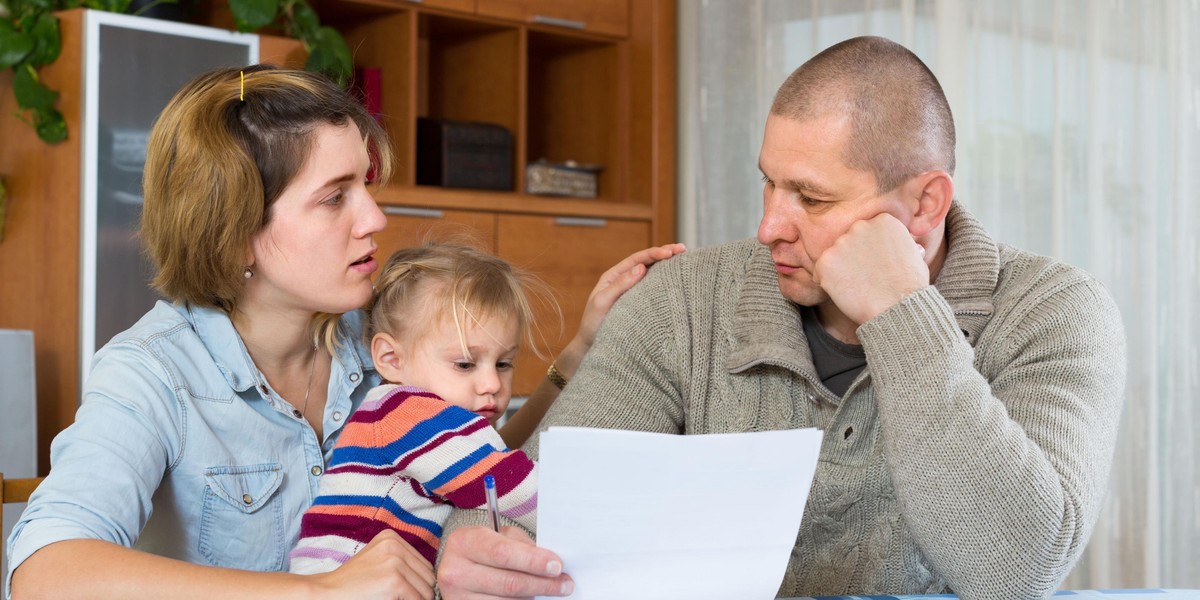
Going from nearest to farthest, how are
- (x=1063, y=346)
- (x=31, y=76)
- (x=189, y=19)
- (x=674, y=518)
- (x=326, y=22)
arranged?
(x=674, y=518), (x=1063, y=346), (x=31, y=76), (x=189, y=19), (x=326, y=22)

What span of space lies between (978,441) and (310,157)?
0.88 m

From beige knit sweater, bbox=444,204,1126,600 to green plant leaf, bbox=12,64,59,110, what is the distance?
182cm

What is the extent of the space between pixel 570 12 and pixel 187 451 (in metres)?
2.60

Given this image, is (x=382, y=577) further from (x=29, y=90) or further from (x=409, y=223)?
(x=409, y=223)

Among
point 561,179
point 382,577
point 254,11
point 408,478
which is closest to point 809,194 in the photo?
point 408,478

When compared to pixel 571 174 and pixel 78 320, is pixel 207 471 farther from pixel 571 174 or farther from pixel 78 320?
pixel 571 174

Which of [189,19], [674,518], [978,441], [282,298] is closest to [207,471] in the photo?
[282,298]

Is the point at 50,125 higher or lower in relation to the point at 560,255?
higher

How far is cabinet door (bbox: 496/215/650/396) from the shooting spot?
11.8ft

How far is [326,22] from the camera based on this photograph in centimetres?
367

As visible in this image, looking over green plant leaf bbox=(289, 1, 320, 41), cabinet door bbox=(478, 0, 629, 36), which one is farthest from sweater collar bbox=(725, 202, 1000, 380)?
cabinet door bbox=(478, 0, 629, 36)

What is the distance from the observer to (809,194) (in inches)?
59.5

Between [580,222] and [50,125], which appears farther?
[580,222]

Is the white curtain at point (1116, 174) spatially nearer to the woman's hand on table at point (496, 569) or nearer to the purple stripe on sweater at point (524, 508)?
the purple stripe on sweater at point (524, 508)
